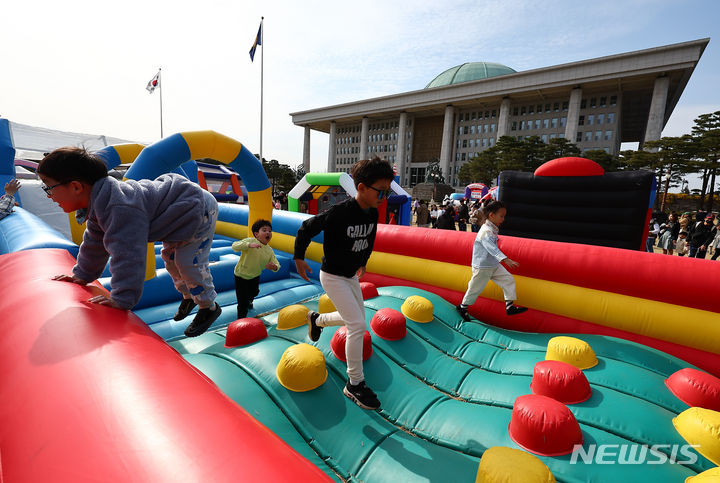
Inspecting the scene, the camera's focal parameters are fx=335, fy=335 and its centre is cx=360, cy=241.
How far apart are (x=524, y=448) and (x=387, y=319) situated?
1326mm

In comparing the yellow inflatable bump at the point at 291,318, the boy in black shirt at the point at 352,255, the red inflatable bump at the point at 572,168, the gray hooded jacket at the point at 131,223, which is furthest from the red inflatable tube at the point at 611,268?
the gray hooded jacket at the point at 131,223

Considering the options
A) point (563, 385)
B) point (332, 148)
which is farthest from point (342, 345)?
point (332, 148)

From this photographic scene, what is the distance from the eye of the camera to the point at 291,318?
10.4 feet

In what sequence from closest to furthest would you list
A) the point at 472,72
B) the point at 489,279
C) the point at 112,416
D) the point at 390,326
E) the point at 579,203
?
1. the point at 112,416
2. the point at 390,326
3. the point at 489,279
4. the point at 579,203
5. the point at 472,72

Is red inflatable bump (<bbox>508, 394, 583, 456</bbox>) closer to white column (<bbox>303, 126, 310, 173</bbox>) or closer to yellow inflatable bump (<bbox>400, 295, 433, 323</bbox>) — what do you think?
yellow inflatable bump (<bbox>400, 295, 433, 323</bbox>)

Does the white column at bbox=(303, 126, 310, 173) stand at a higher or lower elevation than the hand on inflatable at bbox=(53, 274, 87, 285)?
higher

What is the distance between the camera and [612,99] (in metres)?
39.6

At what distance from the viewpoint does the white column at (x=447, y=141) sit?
46812 millimetres

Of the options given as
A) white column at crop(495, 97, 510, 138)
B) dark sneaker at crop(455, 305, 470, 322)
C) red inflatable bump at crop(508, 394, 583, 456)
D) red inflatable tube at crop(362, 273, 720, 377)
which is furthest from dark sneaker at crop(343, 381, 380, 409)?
white column at crop(495, 97, 510, 138)

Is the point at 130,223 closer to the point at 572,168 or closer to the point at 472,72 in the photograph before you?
the point at 572,168

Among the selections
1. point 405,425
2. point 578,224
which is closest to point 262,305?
point 405,425

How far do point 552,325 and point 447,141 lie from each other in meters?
48.3

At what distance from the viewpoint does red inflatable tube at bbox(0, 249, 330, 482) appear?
81cm

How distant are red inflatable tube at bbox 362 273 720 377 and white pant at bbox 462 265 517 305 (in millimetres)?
285
